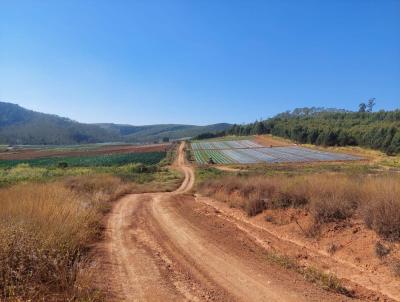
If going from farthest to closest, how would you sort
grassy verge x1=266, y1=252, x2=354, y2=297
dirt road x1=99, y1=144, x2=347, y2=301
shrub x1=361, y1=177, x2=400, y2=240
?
shrub x1=361, y1=177, x2=400, y2=240, grassy verge x1=266, y1=252, x2=354, y2=297, dirt road x1=99, y1=144, x2=347, y2=301

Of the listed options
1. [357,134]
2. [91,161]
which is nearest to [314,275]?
[91,161]

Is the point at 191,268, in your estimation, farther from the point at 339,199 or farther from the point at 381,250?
the point at 339,199

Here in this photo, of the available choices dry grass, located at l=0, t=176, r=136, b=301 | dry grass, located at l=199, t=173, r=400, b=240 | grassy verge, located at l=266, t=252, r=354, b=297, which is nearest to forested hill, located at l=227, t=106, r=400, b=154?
dry grass, located at l=199, t=173, r=400, b=240

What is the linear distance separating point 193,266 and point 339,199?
229 inches

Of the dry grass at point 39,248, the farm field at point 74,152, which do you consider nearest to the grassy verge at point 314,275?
the dry grass at point 39,248

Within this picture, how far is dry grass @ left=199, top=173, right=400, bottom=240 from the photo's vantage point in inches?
346

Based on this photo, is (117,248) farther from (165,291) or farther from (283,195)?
(283,195)

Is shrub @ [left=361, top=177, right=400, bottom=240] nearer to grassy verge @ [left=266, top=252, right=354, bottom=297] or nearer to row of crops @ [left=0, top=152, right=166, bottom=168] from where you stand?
grassy verge @ [left=266, top=252, right=354, bottom=297]

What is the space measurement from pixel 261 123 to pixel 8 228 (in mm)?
158160

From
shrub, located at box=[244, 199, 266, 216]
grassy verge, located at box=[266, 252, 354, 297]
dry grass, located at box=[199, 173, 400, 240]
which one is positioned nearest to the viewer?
grassy verge, located at box=[266, 252, 354, 297]

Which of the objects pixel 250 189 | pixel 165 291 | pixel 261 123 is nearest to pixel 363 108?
pixel 261 123

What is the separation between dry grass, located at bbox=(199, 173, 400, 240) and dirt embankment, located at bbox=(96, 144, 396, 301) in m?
1.75

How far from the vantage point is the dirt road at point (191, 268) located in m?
6.42

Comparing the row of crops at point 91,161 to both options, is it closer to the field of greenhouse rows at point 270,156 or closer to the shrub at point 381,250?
the field of greenhouse rows at point 270,156
